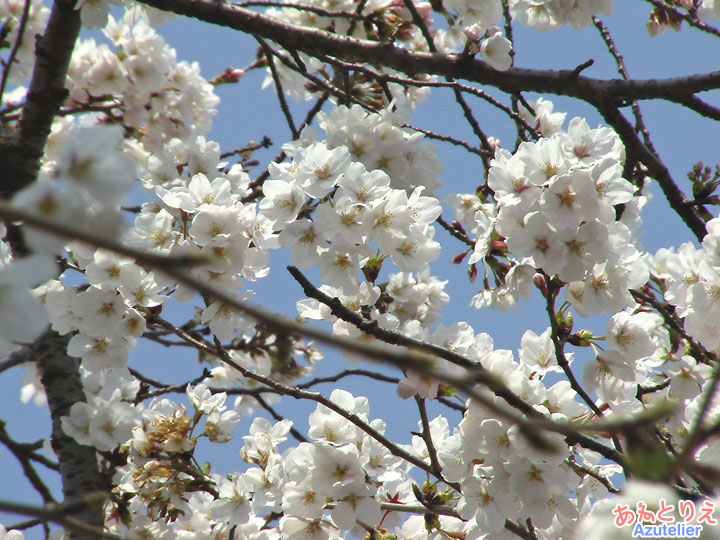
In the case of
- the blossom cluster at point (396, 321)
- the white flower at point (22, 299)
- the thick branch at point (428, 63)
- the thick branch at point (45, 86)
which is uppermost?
the thick branch at point (45, 86)

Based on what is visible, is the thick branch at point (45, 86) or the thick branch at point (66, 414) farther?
the thick branch at point (45, 86)

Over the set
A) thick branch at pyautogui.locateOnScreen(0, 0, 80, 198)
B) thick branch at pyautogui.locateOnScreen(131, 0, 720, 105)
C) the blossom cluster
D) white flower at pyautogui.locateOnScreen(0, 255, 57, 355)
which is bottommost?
white flower at pyautogui.locateOnScreen(0, 255, 57, 355)

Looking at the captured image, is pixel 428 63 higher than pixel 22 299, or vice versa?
pixel 428 63

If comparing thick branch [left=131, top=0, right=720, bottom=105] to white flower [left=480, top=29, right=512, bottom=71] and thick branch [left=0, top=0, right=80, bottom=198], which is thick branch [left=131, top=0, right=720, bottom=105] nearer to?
white flower [left=480, top=29, right=512, bottom=71]

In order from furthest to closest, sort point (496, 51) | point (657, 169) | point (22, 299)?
point (496, 51), point (657, 169), point (22, 299)

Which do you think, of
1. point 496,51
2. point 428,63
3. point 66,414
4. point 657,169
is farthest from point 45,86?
point 657,169

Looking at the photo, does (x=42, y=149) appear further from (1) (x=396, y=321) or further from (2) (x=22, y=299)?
(2) (x=22, y=299)

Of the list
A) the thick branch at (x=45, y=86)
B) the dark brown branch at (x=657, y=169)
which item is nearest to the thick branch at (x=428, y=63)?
the dark brown branch at (x=657, y=169)

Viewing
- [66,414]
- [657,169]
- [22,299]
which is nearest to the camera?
[22,299]

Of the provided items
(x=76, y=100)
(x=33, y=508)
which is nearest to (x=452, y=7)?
(x=76, y=100)

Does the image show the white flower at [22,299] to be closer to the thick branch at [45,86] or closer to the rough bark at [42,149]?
the rough bark at [42,149]

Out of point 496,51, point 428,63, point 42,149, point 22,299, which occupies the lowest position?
point 22,299

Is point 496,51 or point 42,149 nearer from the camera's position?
point 496,51

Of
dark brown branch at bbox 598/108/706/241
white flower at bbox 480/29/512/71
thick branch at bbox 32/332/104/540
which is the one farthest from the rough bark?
dark brown branch at bbox 598/108/706/241
